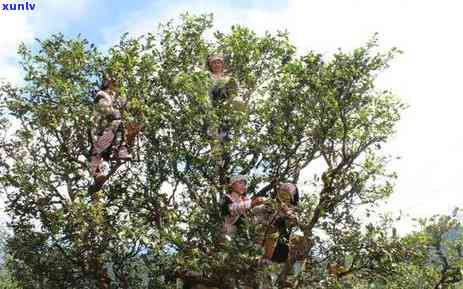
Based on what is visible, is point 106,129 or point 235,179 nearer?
point 235,179

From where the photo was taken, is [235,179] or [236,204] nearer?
[236,204]

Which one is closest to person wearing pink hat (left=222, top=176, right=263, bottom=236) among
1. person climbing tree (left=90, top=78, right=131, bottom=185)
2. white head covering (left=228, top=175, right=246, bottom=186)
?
white head covering (left=228, top=175, right=246, bottom=186)

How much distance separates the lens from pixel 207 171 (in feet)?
35.3

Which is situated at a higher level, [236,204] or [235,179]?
[235,179]

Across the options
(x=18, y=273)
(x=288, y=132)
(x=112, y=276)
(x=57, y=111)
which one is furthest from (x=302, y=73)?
(x=18, y=273)

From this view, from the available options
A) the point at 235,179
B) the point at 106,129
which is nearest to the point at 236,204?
the point at 235,179

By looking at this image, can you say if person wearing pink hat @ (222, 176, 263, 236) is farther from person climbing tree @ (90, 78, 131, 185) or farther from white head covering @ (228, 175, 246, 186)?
person climbing tree @ (90, 78, 131, 185)

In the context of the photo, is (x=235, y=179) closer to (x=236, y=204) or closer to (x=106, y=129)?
(x=236, y=204)

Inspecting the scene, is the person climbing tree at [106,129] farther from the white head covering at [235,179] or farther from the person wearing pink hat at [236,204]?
the person wearing pink hat at [236,204]

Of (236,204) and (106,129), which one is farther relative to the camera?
(106,129)

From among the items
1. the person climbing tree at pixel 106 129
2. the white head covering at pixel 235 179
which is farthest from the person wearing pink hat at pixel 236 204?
the person climbing tree at pixel 106 129

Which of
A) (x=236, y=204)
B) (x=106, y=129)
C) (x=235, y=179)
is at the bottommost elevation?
(x=236, y=204)

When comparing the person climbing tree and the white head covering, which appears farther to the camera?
the person climbing tree

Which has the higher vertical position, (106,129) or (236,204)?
(106,129)
